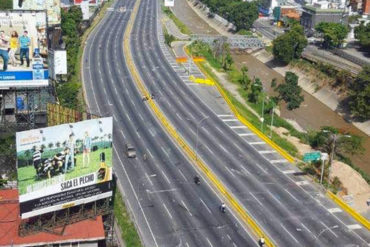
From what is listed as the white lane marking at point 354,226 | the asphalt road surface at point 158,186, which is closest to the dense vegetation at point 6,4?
the asphalt road surface at point 158,186

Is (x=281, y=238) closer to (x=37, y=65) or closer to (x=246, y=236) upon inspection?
(x=246, y=236)

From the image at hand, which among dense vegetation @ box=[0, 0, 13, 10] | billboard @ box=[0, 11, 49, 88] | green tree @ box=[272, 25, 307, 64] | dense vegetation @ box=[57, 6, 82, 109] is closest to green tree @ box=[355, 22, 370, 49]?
green tree @ box=[272, 25, 307, 64]

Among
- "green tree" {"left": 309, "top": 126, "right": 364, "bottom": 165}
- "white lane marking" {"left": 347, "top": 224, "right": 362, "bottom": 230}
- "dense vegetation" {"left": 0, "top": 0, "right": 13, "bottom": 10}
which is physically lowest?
"white lane marking" {"left": 347, "top": 224, "right": 362, "bottom": 230}

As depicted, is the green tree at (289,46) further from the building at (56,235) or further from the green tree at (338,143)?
the building at (56,235)

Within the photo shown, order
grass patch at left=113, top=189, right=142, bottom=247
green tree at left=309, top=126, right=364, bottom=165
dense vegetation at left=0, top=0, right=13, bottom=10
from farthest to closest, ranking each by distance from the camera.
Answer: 1. dense vegetation at left=0, top=0, right=13, bottom=10
2. green tree at left=309, top=126, right=364, bottom=165
3. grass patch at left=113, top=189, right=142, bottom=247

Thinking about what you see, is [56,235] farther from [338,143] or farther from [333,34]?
[333,34]

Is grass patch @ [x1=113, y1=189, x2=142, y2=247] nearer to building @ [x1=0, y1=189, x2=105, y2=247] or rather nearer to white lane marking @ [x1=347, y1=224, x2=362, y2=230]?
building @ [x1=0, y1=189, x2=105, y2=247]

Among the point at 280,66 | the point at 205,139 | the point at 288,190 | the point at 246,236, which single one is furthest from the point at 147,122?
the point at 280,66
